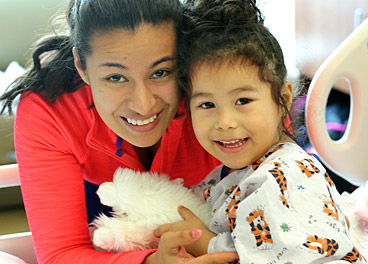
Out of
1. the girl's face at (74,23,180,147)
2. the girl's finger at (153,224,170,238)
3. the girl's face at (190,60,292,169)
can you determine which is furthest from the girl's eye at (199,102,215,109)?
the girl's finger at (153,224,170,238)

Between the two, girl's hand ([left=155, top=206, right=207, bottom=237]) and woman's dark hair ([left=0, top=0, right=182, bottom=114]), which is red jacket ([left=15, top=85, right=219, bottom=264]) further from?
girl's hand ([left=155, top=206, right=207, bottom=237])

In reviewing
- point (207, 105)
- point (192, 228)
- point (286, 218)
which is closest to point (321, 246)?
point (286, 218)

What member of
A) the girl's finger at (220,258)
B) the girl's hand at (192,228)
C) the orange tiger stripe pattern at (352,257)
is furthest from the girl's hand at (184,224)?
the orange tiger stripe pattern at (352,257)

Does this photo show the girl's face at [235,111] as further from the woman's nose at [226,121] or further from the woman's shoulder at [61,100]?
the woman's shoulder at [61,100]

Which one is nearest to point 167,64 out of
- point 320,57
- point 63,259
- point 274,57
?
point 274,57

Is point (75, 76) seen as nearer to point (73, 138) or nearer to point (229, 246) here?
point (73, 138)

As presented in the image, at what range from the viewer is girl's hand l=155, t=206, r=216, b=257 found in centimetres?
120

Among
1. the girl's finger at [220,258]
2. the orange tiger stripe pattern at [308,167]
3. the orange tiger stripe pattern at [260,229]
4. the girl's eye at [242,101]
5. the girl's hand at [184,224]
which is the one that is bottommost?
the girl's finger at [220,258]

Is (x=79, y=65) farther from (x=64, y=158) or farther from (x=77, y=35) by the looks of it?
(x=64, y=158)

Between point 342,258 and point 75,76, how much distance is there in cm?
93

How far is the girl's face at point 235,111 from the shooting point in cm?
117

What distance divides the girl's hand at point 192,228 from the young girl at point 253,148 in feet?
0.07

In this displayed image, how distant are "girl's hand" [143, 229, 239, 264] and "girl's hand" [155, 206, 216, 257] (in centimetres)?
3

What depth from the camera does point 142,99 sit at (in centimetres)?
123
